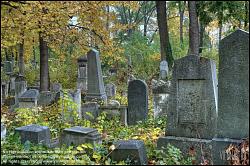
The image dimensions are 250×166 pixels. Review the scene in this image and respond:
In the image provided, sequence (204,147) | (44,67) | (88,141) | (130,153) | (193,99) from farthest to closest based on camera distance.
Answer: (44,67)
(193,99)
(204,147)
(88,141)
(130,153)

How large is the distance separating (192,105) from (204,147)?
82 centimetres

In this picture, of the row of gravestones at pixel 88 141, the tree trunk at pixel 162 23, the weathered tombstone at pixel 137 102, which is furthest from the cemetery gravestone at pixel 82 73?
the row of gravestones at pixel 88 141

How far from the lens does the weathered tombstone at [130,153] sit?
5719 millimetres

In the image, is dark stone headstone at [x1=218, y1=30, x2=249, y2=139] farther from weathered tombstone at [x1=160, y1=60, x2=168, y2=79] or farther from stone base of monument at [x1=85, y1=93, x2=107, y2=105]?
weathered tombstone at [x1=160, y1=60, x2=168, y2=79]

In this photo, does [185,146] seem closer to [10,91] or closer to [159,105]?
[159,105]

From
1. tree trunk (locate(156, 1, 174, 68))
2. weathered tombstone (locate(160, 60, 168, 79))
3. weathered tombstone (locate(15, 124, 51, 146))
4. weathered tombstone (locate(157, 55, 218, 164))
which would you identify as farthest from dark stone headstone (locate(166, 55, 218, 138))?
tree trunk (locate(156, 1, 174, 68))

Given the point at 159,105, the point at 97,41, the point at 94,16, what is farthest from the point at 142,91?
the point at 97,41

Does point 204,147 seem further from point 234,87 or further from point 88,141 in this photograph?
point 88,141

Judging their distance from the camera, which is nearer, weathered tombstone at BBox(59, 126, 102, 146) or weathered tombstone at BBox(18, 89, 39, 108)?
weathered tombstone at BBox(59, 126, 102, 146)

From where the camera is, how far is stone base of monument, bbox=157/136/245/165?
5.90 metres

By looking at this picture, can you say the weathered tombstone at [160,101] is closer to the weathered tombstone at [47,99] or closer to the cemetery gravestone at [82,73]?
the weathered tombstone at [47,99]

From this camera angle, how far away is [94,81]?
43.1 ft

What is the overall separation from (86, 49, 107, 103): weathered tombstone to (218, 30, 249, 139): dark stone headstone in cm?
731

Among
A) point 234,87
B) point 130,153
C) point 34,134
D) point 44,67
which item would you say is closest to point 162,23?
point 44,67
